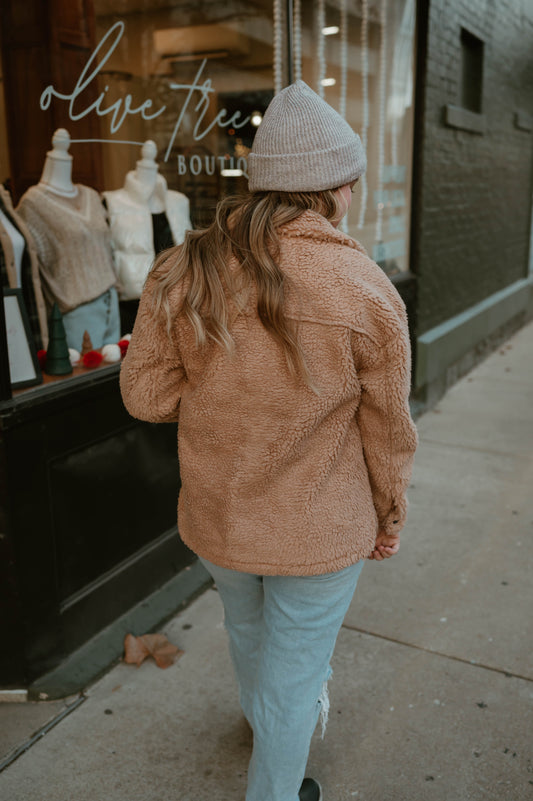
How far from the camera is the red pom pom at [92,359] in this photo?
307 centimetres

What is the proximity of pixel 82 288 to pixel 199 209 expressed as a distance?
2.94 ft

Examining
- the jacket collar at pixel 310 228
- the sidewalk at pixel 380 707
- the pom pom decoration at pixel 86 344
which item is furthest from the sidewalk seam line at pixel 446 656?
the jacket collar at pixel 310 228

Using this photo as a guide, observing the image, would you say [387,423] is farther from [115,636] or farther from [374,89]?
[374,89]

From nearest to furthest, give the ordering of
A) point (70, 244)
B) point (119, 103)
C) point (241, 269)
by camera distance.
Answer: point (241, 269) → point (70, 244) → point (119, 103)

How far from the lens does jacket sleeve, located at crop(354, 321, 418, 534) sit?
5.22ft

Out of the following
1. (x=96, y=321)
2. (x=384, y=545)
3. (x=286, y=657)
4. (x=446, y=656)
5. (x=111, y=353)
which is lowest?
(x=446, y=656)

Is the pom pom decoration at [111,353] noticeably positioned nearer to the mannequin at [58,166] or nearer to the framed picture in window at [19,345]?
the framed picture in window at [19,345]

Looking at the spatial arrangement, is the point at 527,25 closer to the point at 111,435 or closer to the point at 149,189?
the point at 149,189

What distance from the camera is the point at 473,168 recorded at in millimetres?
7152

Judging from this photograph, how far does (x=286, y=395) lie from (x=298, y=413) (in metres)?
0.05

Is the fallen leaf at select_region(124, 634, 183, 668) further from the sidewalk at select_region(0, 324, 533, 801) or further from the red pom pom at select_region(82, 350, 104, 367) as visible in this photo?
the red pom pom at select_region(82, 350, 104, 367)

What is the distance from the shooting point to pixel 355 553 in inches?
68.4

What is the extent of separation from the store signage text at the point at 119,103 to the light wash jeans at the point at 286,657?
6.96 feet

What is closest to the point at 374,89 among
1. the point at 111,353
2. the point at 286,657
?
the point at 111,353
